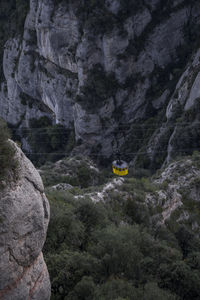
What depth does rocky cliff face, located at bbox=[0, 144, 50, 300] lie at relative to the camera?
7457 millimetres

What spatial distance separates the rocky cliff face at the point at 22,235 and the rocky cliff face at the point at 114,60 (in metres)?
36.2

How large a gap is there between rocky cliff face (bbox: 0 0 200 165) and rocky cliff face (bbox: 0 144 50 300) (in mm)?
36245

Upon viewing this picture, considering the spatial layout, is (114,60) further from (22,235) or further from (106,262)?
(22,235)

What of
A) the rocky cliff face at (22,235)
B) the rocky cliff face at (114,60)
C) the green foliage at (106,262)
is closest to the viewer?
the rocky cliff face at (22,235)

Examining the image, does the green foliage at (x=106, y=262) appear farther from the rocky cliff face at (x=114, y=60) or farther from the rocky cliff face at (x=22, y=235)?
the rocky cliff face at (x=114, y=60)

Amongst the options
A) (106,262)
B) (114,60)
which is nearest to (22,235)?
(106,262)

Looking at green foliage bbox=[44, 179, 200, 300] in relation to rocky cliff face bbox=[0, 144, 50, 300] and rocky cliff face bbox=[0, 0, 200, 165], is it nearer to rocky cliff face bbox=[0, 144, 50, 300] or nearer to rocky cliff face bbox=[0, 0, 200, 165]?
rocky cliff face bbox=[0, 144, 50, 300]

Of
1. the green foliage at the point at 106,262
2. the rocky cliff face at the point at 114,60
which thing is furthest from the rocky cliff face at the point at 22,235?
the rocky cliff face at the point at 114,60

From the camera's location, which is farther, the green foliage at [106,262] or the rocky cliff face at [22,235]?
the green foliage at [106,262]

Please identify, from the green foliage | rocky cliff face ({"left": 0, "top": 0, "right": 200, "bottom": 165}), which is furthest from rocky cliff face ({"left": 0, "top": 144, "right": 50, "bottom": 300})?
rocky cliff face ({"left": 0, "top": 0, "right": 200, "bottom": 165})

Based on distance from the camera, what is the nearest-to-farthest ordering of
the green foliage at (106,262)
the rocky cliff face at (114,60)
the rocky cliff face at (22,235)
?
the rocky cliff face at (22,235)
the green foliage at (106,262)
the rocky cliff face at (114,60)

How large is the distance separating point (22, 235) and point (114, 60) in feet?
146

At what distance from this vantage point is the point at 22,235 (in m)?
7.89

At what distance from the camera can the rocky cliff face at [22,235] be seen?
7.46m
